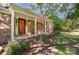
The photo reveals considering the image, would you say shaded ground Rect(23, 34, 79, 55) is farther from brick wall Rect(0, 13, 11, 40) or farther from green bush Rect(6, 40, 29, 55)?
brick wall Rect(0, 13, 11, 40)

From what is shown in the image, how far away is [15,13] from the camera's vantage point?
314cm

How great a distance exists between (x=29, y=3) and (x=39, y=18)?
24cm

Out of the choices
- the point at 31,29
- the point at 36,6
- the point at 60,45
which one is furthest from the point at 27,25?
the point at 60,45

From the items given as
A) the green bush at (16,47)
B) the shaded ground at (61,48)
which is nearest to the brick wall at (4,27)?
the green bush at (16,47)

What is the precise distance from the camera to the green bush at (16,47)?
3.10 meters

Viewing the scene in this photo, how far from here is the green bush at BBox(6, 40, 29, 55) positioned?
310 cm

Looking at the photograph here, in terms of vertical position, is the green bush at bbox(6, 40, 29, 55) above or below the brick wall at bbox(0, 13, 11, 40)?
below

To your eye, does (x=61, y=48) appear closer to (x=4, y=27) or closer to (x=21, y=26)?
(x=21, y=26)

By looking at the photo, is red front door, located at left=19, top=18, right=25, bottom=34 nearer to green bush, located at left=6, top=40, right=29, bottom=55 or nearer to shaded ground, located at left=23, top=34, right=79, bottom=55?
green bush, located at left=6, top=40, right=29, bottom=55

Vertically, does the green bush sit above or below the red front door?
below

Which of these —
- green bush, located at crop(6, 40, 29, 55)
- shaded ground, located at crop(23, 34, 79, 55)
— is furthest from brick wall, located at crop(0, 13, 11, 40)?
shaded ground, located at crop(23, 34, 79, 55)

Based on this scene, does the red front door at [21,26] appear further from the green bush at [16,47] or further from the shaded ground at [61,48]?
the shaded ground at [61,48]

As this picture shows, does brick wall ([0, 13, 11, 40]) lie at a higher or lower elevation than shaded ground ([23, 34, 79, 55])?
higher

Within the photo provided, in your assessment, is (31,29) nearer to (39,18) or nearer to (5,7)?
(39,18)
